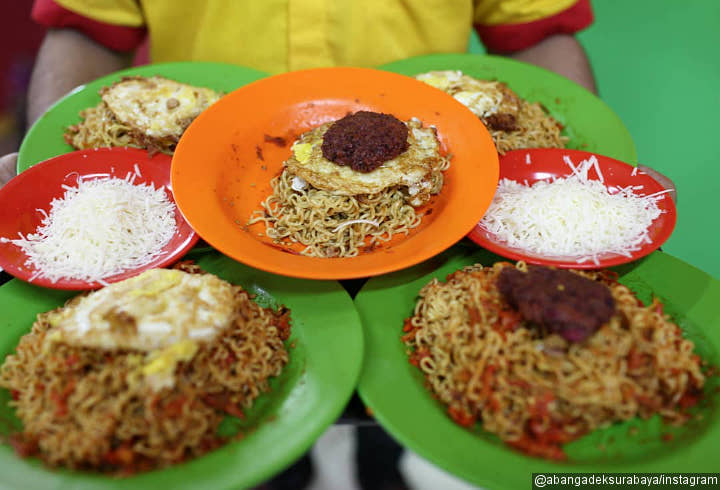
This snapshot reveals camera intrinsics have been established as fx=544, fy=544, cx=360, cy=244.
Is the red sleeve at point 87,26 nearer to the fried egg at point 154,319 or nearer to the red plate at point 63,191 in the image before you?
the red plate at point 63,191

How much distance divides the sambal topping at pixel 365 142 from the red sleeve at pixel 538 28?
1.79 m

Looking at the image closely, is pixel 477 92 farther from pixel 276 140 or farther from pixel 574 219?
pixel 276 140

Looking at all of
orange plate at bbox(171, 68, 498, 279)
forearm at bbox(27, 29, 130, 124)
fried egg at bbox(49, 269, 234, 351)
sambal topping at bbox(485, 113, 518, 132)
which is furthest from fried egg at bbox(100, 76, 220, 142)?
sambal topping at bbox(485, 113, 518, 132)

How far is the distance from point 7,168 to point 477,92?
258 cm

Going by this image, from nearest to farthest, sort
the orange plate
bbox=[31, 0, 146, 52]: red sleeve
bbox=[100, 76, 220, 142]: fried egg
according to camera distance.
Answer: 1. the orange plate
2. bbox=[100, 76, 220, 142]: fried egg
3. bbox=[31, 0, 146, 52]: red sleeve

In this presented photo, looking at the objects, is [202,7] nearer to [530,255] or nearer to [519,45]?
Answer: [519,45]

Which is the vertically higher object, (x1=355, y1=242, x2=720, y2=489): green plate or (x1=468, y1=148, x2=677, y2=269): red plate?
(x1=468, y1=148, x2=677, y2=269): red plate

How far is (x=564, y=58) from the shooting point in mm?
3799

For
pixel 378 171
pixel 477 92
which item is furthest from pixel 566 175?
pixel 378 171

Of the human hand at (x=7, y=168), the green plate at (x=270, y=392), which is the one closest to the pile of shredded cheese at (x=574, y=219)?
the green plate at (x=270, y=392)

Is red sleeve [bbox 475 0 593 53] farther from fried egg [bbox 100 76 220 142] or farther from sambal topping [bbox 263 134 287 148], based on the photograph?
fried egg [bbox 100 76 220 142]

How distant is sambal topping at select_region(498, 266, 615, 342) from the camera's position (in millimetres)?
1827

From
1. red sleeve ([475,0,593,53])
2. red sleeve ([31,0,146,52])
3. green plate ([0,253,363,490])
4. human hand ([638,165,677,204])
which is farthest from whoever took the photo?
red sleeve ([475,0,593,53])

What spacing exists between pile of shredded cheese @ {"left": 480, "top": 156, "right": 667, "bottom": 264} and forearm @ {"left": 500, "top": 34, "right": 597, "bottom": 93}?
1429 millimetres
